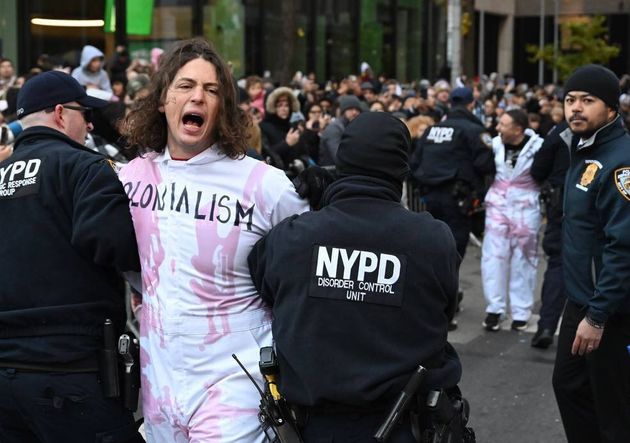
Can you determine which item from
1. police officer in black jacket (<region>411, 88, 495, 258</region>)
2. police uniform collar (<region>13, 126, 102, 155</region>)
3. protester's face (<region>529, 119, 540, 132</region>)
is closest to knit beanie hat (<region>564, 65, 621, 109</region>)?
police uniform collar (<region>13, 126, 102, 155</region>)

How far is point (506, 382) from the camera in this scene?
7332mm

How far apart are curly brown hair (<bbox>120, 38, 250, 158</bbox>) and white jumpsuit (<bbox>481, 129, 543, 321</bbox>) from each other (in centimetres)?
590

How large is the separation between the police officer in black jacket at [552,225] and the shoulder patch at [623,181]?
364 cm

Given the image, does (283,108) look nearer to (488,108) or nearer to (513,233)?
(513,233)

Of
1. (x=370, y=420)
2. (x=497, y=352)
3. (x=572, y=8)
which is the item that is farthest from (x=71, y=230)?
(x=572, y=8)

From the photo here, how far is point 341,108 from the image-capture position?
12.0 meters

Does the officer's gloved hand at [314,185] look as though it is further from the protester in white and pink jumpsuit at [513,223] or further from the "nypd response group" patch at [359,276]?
the protester in white and pink jumpsuit at [513,223]

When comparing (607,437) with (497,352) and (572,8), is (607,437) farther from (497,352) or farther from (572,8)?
(572,8)

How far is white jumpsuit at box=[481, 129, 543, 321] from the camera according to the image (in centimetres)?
904

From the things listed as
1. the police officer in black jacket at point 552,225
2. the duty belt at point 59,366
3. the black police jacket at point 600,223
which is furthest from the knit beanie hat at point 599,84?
the police officer in black jacket at point 552,225

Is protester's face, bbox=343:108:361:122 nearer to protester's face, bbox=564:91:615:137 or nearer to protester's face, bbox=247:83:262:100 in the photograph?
protester's face, bbox=247:83:262:100

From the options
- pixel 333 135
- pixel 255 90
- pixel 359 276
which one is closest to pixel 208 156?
pixel 359 276

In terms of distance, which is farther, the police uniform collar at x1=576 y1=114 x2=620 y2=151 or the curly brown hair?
the police uniform collar at x1=576 y1=114 x2=620 y2=151

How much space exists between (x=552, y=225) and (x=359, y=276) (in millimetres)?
5783
